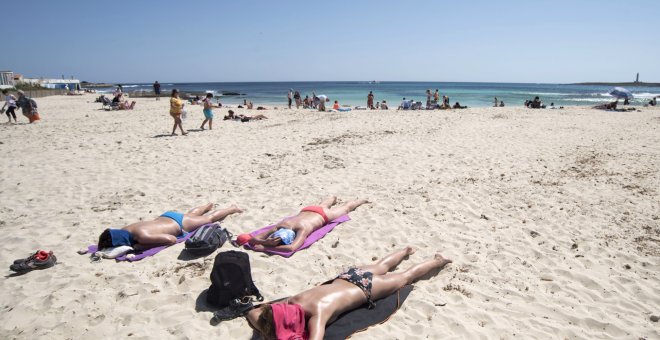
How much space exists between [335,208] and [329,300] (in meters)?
2.72

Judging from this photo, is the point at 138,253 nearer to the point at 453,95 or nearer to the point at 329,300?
the point at 329,300

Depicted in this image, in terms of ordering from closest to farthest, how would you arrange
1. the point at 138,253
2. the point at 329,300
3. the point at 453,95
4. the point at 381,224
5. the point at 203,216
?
the point at 329,300, the point at 138,253, the point at 381,224, the point at 203,216, the point at 453,95

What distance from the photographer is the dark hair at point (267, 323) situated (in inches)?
116

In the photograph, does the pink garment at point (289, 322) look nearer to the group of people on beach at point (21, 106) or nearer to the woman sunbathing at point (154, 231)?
the woman sunbathing at point (154, 231)

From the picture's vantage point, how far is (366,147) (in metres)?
11.0

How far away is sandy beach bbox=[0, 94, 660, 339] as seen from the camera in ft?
11.6

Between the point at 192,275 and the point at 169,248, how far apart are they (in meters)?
0.95

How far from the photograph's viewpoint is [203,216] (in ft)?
19.0

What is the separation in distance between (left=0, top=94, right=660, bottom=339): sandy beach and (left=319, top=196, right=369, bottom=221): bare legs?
18 centimetres

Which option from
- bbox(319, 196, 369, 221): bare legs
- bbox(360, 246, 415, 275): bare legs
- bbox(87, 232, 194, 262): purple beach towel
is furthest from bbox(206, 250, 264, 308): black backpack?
bbox(319, 196, 369, 221): bare legs

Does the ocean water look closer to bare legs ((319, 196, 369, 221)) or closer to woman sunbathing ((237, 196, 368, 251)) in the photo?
bare legs ((319, 196, 369, 221))

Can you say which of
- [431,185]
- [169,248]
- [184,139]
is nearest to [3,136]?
[184,139]

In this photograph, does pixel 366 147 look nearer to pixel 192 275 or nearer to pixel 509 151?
pixel 509 151

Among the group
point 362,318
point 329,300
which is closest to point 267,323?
point 329,300
